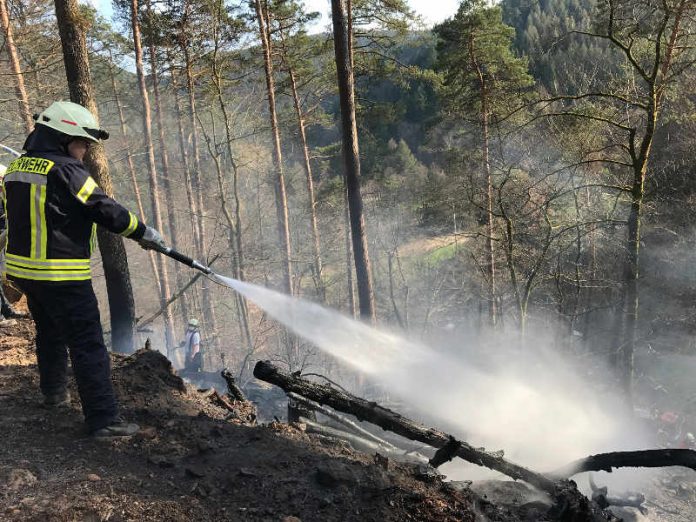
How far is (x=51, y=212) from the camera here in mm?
3230

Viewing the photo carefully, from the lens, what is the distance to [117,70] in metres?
22.6

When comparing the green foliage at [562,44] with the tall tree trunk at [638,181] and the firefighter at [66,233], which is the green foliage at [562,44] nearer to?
the tall tree trunk at [638,181]

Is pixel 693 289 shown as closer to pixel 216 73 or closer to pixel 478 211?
pixel 478 211

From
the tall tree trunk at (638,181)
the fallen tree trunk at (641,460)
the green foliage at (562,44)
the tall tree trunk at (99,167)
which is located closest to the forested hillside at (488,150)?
the tall tree trunk at (638,181)

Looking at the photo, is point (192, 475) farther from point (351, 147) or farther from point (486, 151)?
point (486, 151)

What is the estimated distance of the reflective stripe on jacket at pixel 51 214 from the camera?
3205 mm

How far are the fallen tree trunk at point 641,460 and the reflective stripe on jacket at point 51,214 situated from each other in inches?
167

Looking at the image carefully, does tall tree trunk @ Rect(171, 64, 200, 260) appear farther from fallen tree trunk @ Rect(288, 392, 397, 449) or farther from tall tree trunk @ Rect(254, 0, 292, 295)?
fallen tree trunk @ Rect(288, 392, 397, 449)

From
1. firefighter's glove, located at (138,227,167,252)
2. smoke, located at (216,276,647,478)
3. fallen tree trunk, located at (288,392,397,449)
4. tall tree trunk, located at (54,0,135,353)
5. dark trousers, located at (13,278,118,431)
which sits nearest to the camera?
dark trousers, located at (13,278,118,431)

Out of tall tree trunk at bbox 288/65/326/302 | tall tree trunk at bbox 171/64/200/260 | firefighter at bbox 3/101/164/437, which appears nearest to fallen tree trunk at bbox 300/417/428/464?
firefighter at bbox 3/101/164/437

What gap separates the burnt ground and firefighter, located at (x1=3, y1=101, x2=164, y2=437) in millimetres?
324

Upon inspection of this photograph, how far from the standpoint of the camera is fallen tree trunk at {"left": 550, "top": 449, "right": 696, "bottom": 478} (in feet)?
12.6

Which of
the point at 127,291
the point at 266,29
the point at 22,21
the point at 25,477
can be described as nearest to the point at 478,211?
the point at 266,29

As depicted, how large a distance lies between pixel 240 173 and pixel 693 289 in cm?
2837
